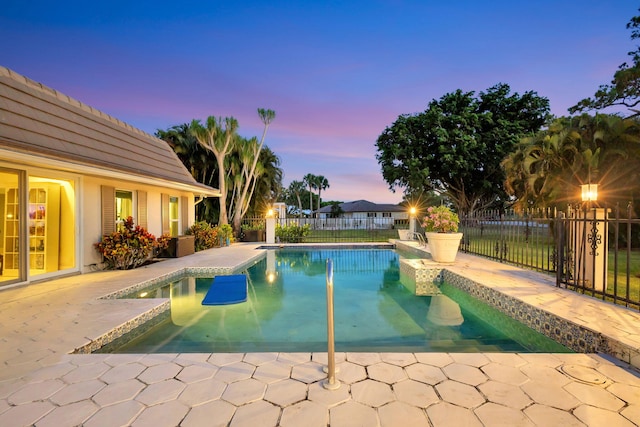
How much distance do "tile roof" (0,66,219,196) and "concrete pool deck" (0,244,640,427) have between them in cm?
372

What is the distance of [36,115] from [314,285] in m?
7.17

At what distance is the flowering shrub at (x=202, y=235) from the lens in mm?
12934

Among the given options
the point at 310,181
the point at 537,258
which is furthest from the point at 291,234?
the point at 310,181

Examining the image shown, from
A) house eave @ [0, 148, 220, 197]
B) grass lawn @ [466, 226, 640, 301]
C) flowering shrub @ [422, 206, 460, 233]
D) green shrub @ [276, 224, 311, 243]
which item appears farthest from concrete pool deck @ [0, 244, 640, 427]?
green shrub @ [276, 224, 311, 243]

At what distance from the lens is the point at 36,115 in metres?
6.43

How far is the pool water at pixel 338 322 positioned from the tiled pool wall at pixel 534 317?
12 cm

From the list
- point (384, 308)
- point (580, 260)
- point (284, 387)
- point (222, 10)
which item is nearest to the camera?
point (284, 387)

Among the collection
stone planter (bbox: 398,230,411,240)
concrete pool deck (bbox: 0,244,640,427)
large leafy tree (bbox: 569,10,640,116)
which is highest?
large leafy tree (bbox: 569,10,640,116)

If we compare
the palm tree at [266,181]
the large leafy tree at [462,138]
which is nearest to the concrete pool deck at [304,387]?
the palm tree at [266,181]

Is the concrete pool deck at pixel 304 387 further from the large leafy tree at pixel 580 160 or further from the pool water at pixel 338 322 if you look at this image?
the large leafy tree at pixel 580 160

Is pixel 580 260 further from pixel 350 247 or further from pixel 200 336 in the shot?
pixel 350 247

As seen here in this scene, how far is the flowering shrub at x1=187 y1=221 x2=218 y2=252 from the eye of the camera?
12.9m

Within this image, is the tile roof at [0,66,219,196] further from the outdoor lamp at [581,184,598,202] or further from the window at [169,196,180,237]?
the outdoor lamp at [581,184,598,202]

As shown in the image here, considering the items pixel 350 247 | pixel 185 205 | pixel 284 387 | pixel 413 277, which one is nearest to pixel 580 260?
pixel 413 277
